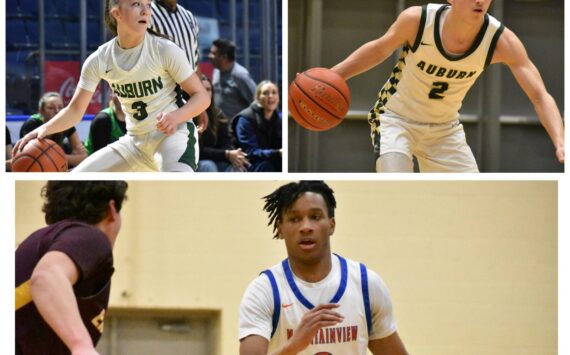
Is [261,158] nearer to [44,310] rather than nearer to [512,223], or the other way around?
[512,223]

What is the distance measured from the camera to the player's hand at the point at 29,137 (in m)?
5.46

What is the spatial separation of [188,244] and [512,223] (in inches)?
65.4

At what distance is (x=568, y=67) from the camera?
674 cm

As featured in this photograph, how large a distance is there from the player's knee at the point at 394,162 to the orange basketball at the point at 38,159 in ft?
5.19

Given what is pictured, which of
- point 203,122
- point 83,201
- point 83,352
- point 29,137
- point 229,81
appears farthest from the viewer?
point 229,81

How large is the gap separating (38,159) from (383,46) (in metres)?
1.80

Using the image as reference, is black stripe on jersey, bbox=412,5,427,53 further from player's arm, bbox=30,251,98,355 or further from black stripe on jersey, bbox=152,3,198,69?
player's arm, bbox=30,251,98,355

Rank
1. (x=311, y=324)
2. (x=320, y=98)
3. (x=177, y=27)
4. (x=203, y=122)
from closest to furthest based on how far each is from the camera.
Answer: (x=311, y=324) → (x=320, y=98) → (x=177, y=27) → (x=203, y=122)

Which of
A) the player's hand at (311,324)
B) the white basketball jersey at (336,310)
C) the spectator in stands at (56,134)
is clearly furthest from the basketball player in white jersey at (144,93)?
the player's hand at (311,324)

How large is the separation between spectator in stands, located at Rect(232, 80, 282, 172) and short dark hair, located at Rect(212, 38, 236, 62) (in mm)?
425

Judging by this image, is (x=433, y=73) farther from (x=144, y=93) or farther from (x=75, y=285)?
(x=75, y=285)

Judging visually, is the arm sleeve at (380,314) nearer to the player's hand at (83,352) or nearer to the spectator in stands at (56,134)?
the player's hand at (83,352)

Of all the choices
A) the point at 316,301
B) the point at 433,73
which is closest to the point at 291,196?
the point at 316,301

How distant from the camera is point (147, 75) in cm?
540
